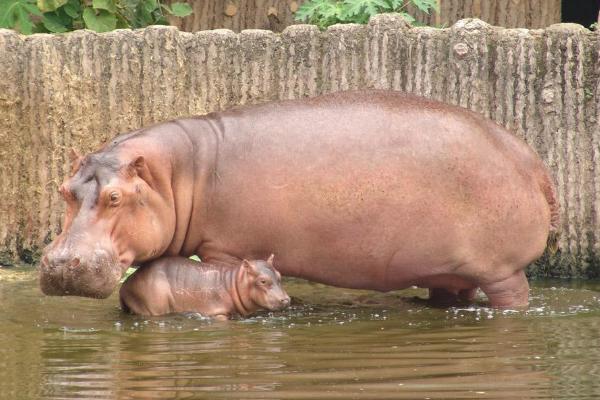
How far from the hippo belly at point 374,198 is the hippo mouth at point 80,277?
64cm

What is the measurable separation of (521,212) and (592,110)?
4.99ft

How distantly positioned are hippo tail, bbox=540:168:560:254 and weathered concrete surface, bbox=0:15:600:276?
33.1 inches

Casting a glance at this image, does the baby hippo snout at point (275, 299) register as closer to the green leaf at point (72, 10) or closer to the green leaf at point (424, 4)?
the green leaf at point (424, 4)

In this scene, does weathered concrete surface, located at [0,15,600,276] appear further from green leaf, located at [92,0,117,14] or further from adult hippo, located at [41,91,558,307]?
adult hippo, located at [41,91,558,307]

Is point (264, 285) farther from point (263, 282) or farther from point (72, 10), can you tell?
point (72, 10)

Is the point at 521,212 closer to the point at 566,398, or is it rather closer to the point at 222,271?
the point at 222,271

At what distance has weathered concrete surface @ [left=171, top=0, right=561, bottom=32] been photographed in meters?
10.8

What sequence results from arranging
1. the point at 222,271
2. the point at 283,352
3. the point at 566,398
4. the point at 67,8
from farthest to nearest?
the point at 67,8
the point at 222,271
the point at 283,352
the point at 566,398

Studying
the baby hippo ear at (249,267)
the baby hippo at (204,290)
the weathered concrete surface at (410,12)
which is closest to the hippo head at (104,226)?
the baby hippo at (204,290)

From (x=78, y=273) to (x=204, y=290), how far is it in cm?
68

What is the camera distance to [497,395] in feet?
16.2

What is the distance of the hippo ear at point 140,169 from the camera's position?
6992 mm

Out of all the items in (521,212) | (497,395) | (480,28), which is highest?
(480,28)

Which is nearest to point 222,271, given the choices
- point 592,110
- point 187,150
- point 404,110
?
point 187,150
